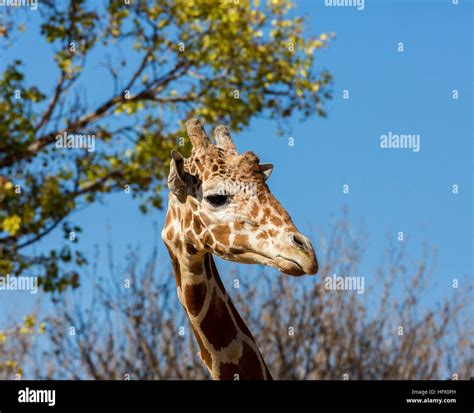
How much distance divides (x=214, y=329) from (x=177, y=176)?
105cm

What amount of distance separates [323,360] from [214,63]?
5.70 meters

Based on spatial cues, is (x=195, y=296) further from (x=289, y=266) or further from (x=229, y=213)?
(x=289, y=266)

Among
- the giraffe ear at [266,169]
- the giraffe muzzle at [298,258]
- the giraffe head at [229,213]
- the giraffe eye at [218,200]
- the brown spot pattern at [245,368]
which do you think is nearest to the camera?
the giraffe muzzle at [298,258]

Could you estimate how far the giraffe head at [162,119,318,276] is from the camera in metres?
5.17

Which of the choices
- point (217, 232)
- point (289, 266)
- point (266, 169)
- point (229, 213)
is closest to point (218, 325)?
point (217, 232)

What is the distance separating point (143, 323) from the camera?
14.0 metres

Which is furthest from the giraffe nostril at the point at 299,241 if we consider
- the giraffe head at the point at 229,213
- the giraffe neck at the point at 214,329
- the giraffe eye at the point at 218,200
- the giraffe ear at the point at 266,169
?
the giraffe ear at the point at 266,169

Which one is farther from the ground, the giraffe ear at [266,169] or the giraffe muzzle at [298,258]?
the giraffe ear at [266,169]

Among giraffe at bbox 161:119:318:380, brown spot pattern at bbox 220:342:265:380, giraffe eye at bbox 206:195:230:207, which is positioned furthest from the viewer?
brown spot pattern at bbox 220:342:265:380

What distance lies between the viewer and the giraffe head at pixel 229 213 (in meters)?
5.17

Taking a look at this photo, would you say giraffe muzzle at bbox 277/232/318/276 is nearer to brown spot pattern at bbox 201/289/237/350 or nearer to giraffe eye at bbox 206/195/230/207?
giraffe eye at bbox 206/195/230/207

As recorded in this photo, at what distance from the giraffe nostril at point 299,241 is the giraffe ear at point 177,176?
0.98 meters

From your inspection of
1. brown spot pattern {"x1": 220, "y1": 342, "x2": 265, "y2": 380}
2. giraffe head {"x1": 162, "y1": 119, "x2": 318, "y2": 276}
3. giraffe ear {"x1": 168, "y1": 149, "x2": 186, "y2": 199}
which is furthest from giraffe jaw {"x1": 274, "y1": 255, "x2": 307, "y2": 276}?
giraffe ear {"x1": 168, "y1": 149, "x2": 186, "y2": 199}

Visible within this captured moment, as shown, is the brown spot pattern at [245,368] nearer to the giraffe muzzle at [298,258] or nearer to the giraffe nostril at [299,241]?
the giraffe muzzle at [298,258]
